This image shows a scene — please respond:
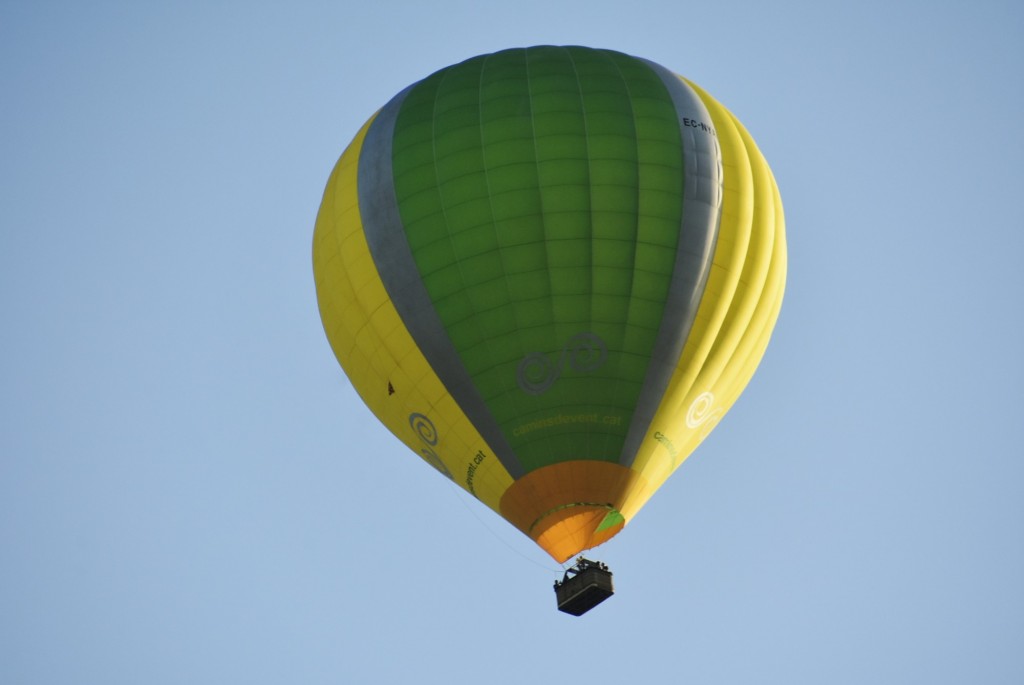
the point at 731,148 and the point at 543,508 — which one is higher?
the point at 731,148

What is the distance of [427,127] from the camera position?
86.7 ft

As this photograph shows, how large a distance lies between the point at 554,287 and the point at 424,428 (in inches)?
116

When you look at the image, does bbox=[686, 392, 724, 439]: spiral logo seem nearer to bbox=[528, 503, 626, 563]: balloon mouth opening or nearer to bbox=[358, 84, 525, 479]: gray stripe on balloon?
bbox=[528, 503, 626, 563]: balloon mouth opening

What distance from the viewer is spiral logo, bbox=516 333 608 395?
2502cm

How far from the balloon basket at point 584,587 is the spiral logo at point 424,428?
9.11 feet

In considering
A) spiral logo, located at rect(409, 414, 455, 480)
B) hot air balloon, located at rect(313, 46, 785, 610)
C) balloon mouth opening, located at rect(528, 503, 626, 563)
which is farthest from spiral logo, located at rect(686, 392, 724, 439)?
spiral logo, located at rect(409, 414, 455, 480)

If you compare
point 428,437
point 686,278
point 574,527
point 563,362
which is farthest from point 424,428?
point 686,278

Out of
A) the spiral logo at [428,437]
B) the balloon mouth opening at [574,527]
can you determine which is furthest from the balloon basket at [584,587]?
the spiral logo at [428,437]

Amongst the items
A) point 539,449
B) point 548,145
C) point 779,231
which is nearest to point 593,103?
point 548,145

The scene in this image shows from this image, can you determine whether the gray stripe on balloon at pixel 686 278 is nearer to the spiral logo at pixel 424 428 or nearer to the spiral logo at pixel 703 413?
the spiral logo at pixel 703 413

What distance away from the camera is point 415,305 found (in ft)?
83.7

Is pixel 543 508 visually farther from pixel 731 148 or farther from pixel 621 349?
pixel 731 148

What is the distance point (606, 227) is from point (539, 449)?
3283mm

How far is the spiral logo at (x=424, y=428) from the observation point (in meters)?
26.0
